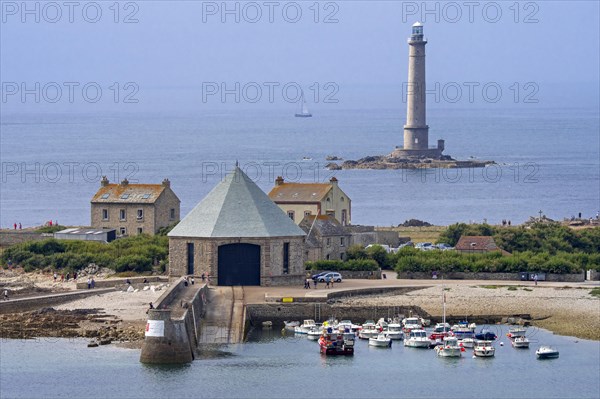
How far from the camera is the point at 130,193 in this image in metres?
83.4

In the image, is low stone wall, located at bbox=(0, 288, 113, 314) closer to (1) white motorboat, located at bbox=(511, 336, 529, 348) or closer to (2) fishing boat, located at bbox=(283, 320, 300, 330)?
(2) fishing boat, located at bbox=(283, 320, 300, 330)

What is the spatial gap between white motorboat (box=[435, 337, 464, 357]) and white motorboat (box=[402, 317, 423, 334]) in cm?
316

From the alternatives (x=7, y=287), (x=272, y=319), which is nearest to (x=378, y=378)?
(x=272, y=319)

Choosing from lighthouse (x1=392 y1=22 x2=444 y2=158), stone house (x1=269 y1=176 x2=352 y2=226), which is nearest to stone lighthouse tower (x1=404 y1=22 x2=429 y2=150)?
lighthouse (x1=392 y1=22 x2=444 y2=158)

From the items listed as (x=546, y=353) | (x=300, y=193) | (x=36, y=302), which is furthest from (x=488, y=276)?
(x=36, y=302)

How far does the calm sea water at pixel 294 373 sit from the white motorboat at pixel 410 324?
85.0 inches

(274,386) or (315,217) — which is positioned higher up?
(315,217)

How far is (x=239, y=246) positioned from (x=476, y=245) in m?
15.6

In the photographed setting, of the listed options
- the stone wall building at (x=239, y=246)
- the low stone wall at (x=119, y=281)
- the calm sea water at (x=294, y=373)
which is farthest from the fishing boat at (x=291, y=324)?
the low stone wall at (x=119, y=281)

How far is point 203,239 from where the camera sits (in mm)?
65188

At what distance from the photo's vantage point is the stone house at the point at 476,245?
76.2 metres

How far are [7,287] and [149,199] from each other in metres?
16.6

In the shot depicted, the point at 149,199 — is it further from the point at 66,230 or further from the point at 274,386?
the point at 274,386

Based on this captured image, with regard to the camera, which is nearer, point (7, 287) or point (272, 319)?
point (272, 319)
